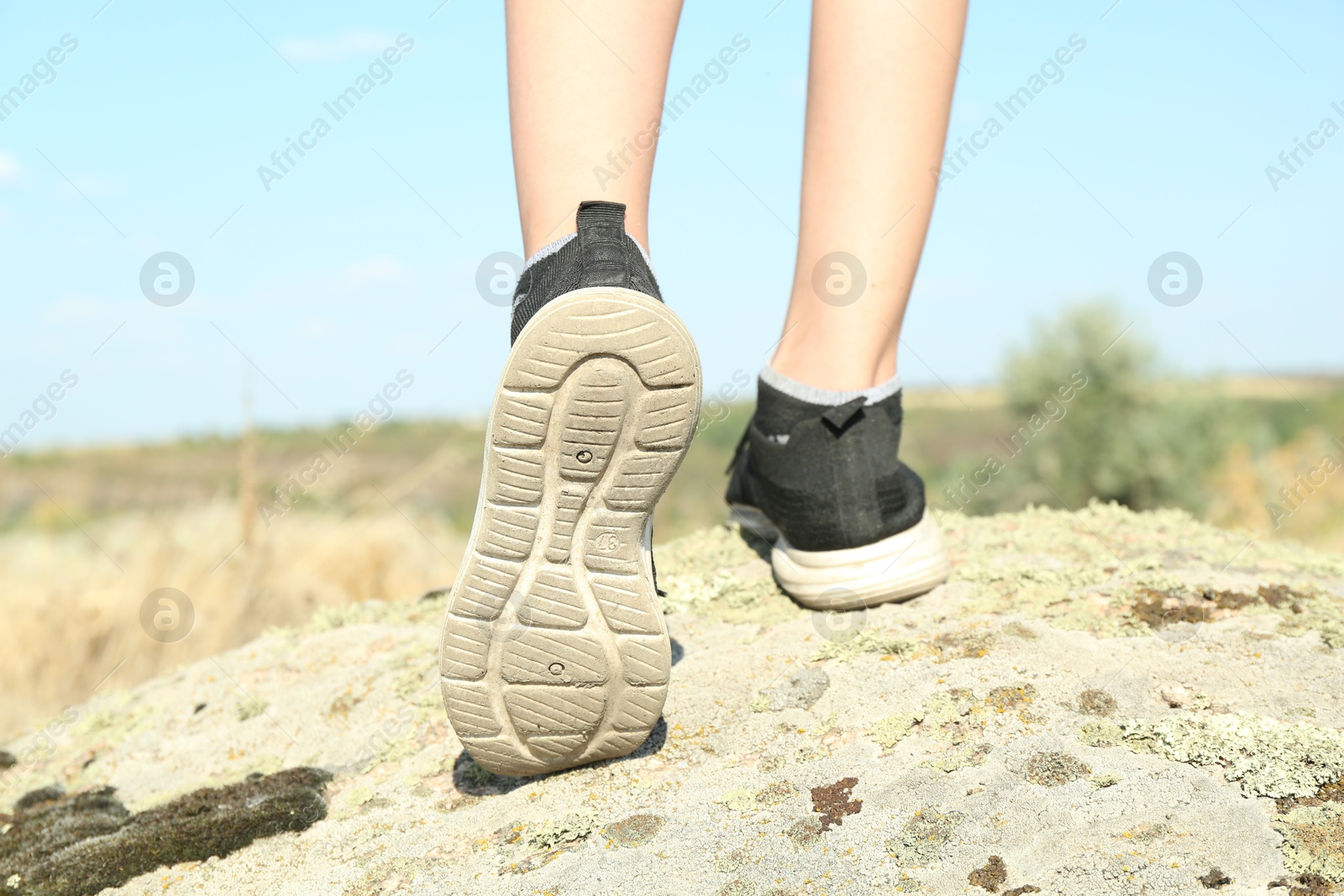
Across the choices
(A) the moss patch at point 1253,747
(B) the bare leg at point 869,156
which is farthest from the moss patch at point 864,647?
(B) the bare leg at point 869,156

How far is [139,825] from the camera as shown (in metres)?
2.24

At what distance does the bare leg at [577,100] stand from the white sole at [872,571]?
42.0 inches

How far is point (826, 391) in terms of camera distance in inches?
99.7

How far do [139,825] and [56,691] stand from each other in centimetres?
317

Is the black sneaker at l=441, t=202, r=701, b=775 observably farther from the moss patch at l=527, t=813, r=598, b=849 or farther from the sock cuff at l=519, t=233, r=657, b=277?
the moss patch at l=527, t=813, r=598, b=849

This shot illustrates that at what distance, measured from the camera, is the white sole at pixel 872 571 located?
8.38 ft

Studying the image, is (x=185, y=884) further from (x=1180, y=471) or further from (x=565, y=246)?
(x=1180, y=471)

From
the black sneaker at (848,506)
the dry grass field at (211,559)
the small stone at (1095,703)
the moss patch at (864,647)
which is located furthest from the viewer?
the dry grass field at (211,559)

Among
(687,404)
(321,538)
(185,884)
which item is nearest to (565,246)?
(687,404)

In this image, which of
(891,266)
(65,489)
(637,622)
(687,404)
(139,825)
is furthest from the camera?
(65,489)

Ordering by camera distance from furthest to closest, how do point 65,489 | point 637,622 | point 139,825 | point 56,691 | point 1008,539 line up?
point 65,489, point 56,691, point 1008,539, point 139,825, point 637,622

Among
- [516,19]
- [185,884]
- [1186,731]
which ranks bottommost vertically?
[1186,731]

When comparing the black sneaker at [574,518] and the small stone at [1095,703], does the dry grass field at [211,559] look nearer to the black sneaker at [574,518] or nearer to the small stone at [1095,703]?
the small stone at [1095,703]

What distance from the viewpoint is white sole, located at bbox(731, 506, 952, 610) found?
255 cm
